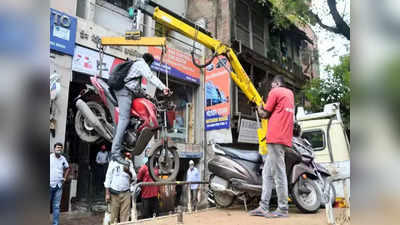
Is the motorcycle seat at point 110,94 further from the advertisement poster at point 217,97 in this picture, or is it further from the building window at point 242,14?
the building window at point 242,14

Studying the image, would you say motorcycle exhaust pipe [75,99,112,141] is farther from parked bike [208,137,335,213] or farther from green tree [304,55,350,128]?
green tree [304,55,350,128]

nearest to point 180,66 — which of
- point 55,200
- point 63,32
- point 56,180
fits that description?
point 63,32

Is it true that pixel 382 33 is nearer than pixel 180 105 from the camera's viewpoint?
Yes

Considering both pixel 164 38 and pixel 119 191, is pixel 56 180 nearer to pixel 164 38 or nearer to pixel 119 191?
pixel 119 191

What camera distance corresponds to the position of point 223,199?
4.67 meters

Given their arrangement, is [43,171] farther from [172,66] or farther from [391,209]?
[172,66]

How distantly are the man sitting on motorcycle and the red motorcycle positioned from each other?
129 millimetres

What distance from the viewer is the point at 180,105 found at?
37.3ft

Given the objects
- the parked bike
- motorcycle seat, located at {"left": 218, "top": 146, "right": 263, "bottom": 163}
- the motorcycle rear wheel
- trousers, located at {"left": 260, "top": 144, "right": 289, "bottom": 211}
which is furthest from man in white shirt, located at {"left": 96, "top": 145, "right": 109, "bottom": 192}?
trousers, located at {"left": 260, "top": 144, "right": 289, "bottom": 211}

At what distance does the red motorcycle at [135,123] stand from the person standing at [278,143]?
52.0 inches

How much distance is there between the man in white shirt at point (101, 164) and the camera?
26.3ft

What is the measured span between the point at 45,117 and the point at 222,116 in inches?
400

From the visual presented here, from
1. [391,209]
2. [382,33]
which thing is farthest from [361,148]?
[382,33]

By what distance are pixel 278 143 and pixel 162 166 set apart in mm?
1623
